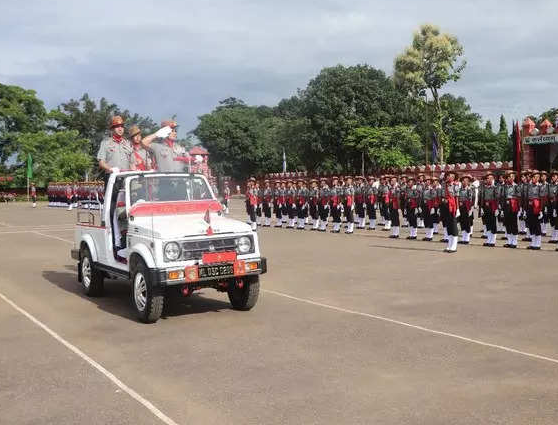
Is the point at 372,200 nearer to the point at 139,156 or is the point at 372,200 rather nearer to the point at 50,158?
the point at 139,156

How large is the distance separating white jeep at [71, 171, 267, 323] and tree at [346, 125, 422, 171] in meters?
39.2

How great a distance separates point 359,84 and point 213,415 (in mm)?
48750

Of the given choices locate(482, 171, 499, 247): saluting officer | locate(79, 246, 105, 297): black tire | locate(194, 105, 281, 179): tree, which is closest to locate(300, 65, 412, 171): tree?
locate(194, 105, 281, 179): tree

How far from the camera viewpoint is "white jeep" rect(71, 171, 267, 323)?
8.17 metres

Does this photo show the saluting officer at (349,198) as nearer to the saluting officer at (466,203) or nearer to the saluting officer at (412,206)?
the saluting officer at (412,206)

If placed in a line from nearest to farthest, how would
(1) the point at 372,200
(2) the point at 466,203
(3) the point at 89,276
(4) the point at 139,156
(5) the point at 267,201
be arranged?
(3) the point at 89,276
(4) the point at 139,156
(2) the point at 466,203
(1) the point at 372,200
(5) the point at 267,201

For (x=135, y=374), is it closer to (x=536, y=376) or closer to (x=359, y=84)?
(x=536, y=376)

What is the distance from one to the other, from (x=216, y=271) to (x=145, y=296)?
98cm

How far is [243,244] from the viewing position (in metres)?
8.69

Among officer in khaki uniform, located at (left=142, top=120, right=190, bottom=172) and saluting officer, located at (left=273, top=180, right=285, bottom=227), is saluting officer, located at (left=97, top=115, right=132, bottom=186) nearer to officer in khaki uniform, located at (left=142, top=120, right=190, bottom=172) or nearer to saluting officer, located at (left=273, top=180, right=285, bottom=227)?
officer in khaki uniform, located at (left=142, top=120, right=190, bottom=172)

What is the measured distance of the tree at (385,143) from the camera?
4822 cm

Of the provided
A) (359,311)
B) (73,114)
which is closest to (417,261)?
(359,311)

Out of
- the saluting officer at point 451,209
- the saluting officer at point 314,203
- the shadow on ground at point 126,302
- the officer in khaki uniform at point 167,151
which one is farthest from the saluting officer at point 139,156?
the saluting officer at point 314,203

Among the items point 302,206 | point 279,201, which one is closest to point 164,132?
point 302,206
